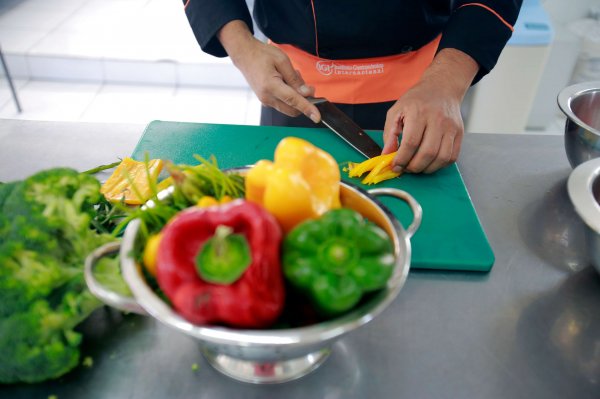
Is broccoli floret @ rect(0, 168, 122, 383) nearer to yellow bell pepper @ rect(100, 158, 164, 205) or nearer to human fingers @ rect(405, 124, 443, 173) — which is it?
yellow bell pepper @ rect(100, 158, 164, 205)

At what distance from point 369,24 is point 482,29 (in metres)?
0.26

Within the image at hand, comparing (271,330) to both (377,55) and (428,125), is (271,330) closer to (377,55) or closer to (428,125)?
(428,125)

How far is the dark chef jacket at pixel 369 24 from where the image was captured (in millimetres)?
1176

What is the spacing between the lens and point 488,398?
66 cm

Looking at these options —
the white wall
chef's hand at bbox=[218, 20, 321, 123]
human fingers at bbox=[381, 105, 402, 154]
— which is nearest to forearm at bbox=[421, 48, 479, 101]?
human fingers at bbox=[381, 105, 402, 154]

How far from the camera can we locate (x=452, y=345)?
0.73 m

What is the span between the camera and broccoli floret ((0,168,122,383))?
591 mm

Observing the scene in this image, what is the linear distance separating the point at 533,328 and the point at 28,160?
1.04 metres

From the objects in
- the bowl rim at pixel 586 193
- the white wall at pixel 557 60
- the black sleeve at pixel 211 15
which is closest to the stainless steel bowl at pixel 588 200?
the bowl rim at pixel 586 193

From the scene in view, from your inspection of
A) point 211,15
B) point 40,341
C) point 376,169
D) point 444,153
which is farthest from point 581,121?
point 40,341

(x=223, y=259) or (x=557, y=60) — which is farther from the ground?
(x=223, y=259)

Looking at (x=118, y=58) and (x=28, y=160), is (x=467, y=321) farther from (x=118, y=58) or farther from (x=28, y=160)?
(x=118, y=58)

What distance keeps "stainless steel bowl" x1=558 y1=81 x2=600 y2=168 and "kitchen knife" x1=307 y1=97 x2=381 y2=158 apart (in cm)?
38

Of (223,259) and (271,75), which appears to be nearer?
(223,259)
